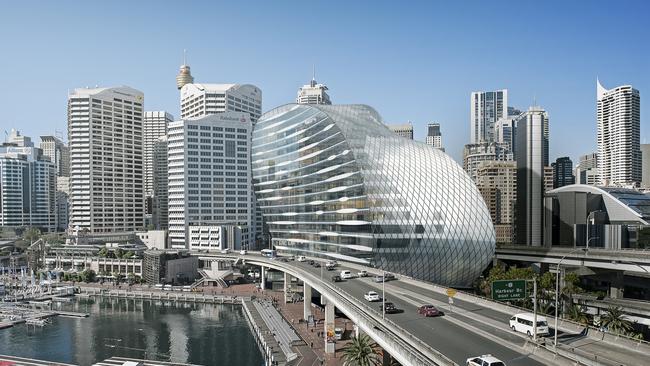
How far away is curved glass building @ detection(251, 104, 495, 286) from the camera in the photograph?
107312mm

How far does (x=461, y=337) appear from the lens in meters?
43.8

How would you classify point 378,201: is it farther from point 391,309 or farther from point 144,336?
point 144,336

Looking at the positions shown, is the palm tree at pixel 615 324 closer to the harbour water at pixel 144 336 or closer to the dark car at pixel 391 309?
the dark car at pixel 391 309

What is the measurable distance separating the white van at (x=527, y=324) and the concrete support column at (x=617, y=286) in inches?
2388

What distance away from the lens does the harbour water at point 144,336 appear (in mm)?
91625

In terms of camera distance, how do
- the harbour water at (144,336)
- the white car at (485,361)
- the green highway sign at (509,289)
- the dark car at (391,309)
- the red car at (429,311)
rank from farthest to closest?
the harbour water at (144,336)
the dark car at (391,309)
the red car at (429,311)
the green highway sign at (509,289)
the white car at (485,361)

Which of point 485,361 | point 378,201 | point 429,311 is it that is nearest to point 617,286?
point 378,201

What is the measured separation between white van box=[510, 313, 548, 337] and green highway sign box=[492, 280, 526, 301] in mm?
1878

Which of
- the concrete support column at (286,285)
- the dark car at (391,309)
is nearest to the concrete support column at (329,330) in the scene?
the dark car at (391,309)

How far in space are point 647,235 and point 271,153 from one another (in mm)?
106305

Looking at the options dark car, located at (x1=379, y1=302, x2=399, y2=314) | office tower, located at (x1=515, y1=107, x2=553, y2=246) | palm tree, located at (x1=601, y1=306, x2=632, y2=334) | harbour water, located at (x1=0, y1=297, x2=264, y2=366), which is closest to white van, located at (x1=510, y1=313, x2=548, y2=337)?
dark car, located at (x1=379, y1=302, x2=399, y2=314)

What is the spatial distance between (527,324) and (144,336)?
8890cm

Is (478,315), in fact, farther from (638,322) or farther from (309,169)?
(309,169)

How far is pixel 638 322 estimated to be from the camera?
8156 centimetres
